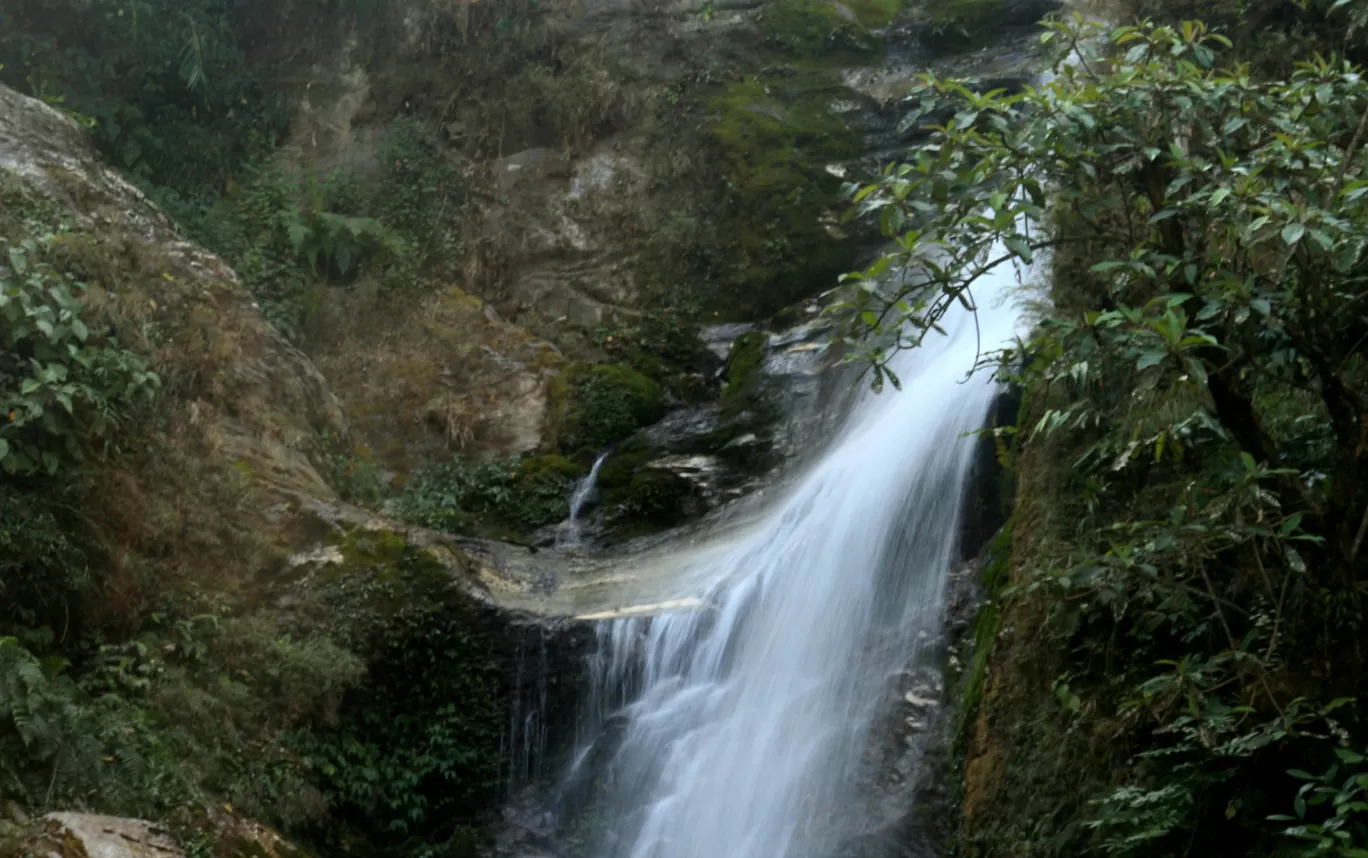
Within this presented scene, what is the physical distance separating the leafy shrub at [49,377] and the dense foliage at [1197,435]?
5.17 m

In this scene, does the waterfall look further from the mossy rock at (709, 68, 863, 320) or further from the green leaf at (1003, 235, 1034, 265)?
the green leaf at (1003, 235, 1034, 265)

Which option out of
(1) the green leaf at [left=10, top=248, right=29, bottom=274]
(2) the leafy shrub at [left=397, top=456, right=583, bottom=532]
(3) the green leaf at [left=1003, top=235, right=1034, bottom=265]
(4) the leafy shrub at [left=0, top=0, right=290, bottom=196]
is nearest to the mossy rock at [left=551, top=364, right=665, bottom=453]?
(2) the leafy shrub at [left=397, top=456, right=583, bottom=532]

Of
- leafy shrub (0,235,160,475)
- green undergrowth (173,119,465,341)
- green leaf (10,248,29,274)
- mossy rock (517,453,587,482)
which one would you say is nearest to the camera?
leafy shrub (0,235,160,475)

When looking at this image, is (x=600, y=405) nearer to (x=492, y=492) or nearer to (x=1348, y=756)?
(x=492, y=492)

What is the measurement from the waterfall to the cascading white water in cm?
188

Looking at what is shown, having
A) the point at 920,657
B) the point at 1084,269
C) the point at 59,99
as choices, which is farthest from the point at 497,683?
the point at 59,99

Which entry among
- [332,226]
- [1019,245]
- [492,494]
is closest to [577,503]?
[492,494]

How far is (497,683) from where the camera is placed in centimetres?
887

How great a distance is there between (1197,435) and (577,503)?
712cm

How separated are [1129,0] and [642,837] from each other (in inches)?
313

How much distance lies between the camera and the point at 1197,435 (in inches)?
227

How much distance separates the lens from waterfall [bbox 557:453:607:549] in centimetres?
1133

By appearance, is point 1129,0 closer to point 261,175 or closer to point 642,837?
point 642,837

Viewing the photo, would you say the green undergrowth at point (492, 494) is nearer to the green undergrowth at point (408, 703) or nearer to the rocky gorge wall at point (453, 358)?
the rocky gorge wall at point (453, 358)
